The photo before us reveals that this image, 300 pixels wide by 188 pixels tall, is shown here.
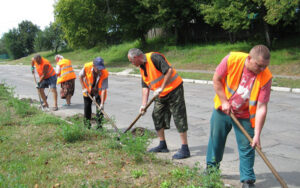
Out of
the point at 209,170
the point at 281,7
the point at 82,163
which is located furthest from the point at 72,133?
the point at 281,7

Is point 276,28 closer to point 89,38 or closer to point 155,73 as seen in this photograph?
point 89,38

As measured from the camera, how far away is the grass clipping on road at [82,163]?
3746 millimetres

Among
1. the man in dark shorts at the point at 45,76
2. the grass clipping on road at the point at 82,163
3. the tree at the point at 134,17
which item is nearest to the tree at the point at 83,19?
the tree at the point at 134,17

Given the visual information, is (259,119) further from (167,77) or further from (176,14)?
(176,14)

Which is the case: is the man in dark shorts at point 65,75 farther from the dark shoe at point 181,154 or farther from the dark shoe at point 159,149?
the dark shoe at point 181,154

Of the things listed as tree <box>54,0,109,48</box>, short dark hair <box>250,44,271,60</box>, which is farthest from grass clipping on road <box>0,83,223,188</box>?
tree <box>54,0,109,48</box>

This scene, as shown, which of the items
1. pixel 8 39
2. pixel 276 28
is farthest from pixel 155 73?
pixel 8 39

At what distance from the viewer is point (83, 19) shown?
2714cm

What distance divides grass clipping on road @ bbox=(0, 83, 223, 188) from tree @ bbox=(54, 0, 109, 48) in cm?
2204

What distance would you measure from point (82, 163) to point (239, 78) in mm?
2428

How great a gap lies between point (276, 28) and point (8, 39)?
57466mm

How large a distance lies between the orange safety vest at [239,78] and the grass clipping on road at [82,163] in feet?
2.82

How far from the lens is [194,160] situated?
4.85 meters

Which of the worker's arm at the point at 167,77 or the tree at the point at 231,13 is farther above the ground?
the tree at the point at 231,13
